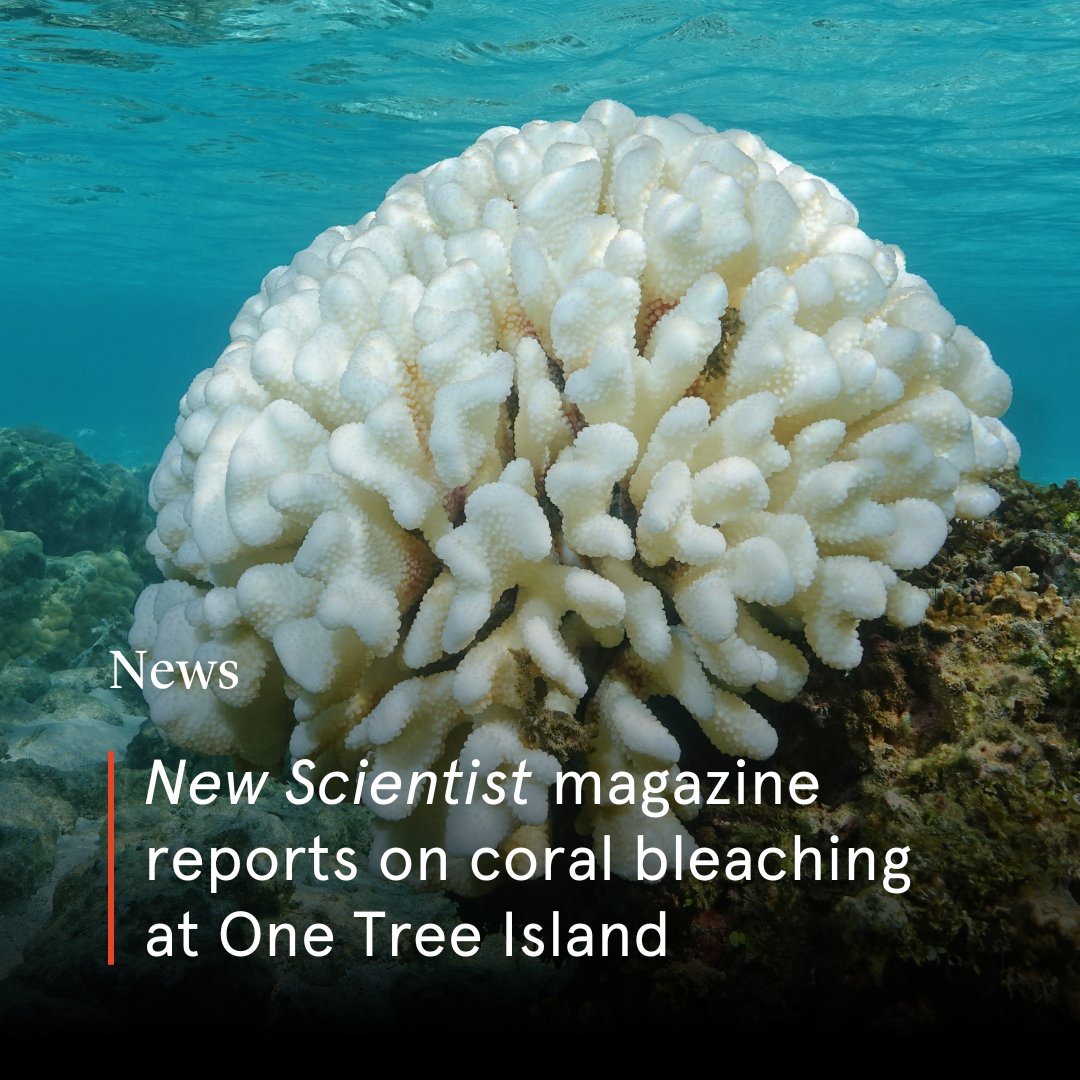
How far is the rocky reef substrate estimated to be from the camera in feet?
6.43

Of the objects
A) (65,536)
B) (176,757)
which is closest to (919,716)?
(176,757)

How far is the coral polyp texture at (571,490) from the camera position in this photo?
2.29 meters

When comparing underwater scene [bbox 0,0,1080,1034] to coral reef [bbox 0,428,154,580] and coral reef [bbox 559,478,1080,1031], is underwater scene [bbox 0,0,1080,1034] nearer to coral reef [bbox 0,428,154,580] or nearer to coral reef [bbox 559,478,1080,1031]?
coral reef [bbox 559,478,1080,1031]

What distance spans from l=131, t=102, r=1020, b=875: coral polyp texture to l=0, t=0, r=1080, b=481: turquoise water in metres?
15.4

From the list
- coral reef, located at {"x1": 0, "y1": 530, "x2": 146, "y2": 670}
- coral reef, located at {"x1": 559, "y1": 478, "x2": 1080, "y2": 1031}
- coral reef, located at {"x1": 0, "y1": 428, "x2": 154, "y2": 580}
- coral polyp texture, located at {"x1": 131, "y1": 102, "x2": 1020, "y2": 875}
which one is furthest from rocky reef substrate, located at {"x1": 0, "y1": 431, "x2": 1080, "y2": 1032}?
coral reef, located at {"x1": 0, "y1": 428, "x2": 154, "y2": 580}

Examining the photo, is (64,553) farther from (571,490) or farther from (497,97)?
(497,97)

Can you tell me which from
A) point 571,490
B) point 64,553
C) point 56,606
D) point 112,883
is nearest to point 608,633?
point 571,490

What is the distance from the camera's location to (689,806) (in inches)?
97.3

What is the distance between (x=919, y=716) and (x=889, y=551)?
0.57m

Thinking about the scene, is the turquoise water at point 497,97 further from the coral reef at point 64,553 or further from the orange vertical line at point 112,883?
the orange vertical line at point 112,883

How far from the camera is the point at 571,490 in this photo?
2273 millimetres

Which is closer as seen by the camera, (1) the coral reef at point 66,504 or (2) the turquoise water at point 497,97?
(1) the coral reef at point 66,504

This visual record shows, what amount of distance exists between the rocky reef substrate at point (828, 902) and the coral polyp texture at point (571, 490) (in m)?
0.27

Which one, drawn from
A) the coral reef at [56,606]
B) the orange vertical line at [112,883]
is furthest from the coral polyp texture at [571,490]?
the coral reef at [56,606]
